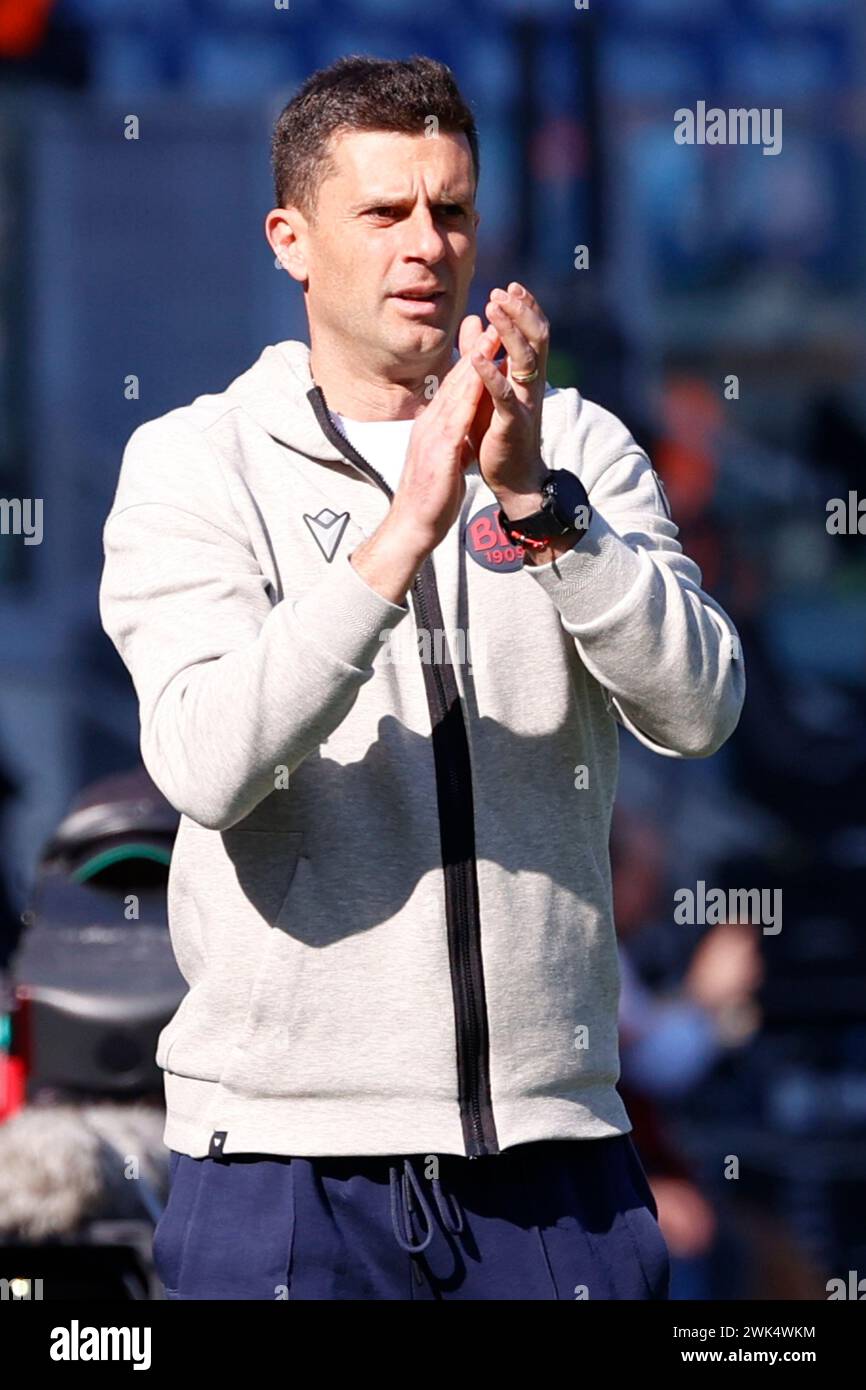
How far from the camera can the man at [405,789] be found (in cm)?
202

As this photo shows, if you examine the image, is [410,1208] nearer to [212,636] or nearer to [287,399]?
[212,636]

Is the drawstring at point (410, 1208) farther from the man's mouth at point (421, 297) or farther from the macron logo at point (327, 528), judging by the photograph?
the man's mouth at point (421, 297)

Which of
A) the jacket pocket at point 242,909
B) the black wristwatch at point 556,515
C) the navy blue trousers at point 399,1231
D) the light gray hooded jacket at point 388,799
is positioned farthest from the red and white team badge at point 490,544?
the navy blue trousers at point 399,1231

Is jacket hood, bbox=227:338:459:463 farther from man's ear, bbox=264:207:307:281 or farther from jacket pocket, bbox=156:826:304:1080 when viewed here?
jacket pocket, bbox=156:826:304:1080

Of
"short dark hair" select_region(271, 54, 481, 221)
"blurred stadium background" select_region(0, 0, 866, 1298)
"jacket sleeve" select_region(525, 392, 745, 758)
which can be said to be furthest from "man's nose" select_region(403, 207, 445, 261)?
"blurred stadium background" select_region(0, 0, 866, 1298)

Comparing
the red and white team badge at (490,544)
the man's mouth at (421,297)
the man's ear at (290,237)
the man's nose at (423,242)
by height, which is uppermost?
the man's ear at (290,237)

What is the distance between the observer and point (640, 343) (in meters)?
5.60

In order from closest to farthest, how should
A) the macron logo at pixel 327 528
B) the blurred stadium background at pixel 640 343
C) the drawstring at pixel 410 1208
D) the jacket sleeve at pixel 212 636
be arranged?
the jacket sleeve at pixel 212 636, the drawstring at pixel 410 1208, the macron logo at pixel 327 528, the blurred stadium background at pixel 640 343

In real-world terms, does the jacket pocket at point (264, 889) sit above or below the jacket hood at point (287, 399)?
below

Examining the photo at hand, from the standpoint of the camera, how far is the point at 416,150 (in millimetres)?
2213

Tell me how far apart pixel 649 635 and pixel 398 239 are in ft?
1.56

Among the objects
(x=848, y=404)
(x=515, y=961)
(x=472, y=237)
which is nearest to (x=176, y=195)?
(x=848, y=404)

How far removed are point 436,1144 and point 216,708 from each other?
0.45 meters
